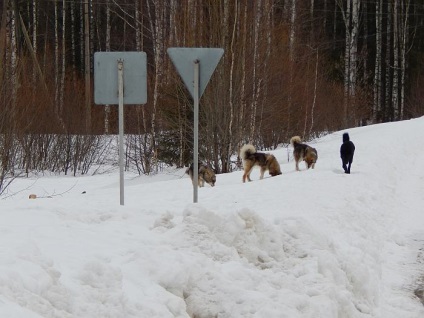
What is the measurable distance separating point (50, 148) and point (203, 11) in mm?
7147

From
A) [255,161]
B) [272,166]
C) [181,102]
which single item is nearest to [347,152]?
[272,166]

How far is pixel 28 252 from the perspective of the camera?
4387mm

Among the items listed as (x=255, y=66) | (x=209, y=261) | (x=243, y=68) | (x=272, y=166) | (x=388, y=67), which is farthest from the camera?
(x=388, y=67)

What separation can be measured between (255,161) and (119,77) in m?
6.17

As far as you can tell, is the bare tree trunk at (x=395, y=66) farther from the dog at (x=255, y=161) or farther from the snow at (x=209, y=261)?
the snow at (x=209, y=261)

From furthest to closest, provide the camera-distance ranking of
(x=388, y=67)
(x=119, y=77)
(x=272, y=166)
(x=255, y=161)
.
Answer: (x=388, y=67), (x=272, y=166), (x=255, y=161), (x=119, y=77)

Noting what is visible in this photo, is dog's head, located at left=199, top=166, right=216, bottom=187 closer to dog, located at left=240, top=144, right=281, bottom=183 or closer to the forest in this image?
dog, located at left=240, top=144, right=281, bottom=183

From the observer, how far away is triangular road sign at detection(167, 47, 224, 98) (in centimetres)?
794

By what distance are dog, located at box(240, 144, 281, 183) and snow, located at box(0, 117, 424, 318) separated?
3.72m

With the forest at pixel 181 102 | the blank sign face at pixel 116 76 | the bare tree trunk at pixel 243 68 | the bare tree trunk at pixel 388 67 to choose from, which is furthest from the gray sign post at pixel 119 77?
the bare tree trunk at pixel 388 67

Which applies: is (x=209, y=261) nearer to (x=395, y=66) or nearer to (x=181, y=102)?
(x=181, y=102)

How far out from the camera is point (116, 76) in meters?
7.87

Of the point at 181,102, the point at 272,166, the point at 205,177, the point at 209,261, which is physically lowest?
the point at 205,177

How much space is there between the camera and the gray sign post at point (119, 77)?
7844 millimetres
